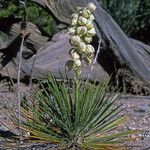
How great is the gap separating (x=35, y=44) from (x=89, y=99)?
549 centimetres

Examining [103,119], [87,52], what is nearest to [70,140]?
[103,119]

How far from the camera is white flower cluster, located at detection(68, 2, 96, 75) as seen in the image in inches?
151

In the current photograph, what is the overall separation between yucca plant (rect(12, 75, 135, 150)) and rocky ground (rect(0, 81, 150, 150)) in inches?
4.2

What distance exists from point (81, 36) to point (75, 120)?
0.53 m

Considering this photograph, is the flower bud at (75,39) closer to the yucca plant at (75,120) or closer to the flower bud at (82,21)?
the flower bud at (82,21)

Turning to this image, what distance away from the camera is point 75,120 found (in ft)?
12.7

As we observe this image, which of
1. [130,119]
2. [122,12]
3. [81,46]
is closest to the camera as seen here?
[81,46]

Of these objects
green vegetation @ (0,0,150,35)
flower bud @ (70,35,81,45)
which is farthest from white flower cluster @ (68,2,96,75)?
green vegetation @ (0,0,150,35)

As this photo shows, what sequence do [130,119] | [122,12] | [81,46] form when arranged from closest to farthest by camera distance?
[81,46] → [130,119] → [122,12]

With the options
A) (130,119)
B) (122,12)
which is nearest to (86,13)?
(130,119)

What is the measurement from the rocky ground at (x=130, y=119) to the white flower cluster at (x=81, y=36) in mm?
576

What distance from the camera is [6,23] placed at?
9.12 metres

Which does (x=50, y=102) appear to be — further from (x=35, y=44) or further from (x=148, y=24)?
(x=148, y=24)

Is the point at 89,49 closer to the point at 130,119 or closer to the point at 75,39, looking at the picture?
the point at 75,39
